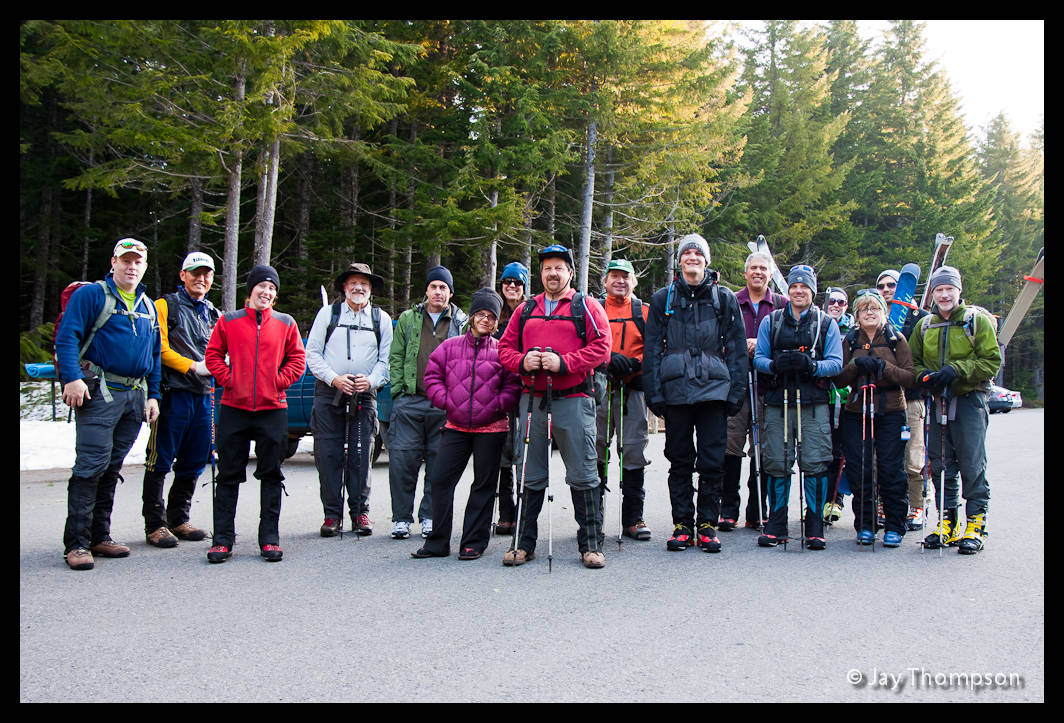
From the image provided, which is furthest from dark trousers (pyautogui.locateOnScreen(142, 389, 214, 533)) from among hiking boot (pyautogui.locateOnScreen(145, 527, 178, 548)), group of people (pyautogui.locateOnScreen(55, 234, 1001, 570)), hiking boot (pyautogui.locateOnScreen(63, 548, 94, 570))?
hiking boot (pyautogui.locateOnScreen(63, 548, 94, 570))

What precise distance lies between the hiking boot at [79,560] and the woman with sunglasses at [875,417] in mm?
6103

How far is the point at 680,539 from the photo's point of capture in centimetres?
649

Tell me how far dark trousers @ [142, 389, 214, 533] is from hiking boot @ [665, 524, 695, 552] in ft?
13.5

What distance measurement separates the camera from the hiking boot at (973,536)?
635 centimetres

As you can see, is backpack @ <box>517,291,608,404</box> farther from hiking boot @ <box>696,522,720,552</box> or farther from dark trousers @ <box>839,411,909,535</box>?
Result: dark trousers @ <box>839,411,909,535</box>

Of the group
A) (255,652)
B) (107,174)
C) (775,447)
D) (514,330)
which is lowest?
(255,652)

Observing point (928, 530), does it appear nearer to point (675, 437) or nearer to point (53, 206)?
point (675, 437)

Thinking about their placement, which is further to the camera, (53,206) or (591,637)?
(53,206)

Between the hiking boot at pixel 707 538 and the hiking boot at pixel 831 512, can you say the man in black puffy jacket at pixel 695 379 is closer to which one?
the hiking boot at pixel 707 538

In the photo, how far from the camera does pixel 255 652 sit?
4012 millimetres

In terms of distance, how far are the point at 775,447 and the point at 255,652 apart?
15.3 ft

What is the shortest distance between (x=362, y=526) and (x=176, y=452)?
174 centimetres

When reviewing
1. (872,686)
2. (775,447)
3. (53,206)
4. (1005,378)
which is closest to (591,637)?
(872,686)

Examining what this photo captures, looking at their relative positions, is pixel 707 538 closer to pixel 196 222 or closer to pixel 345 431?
pixel 345 431
